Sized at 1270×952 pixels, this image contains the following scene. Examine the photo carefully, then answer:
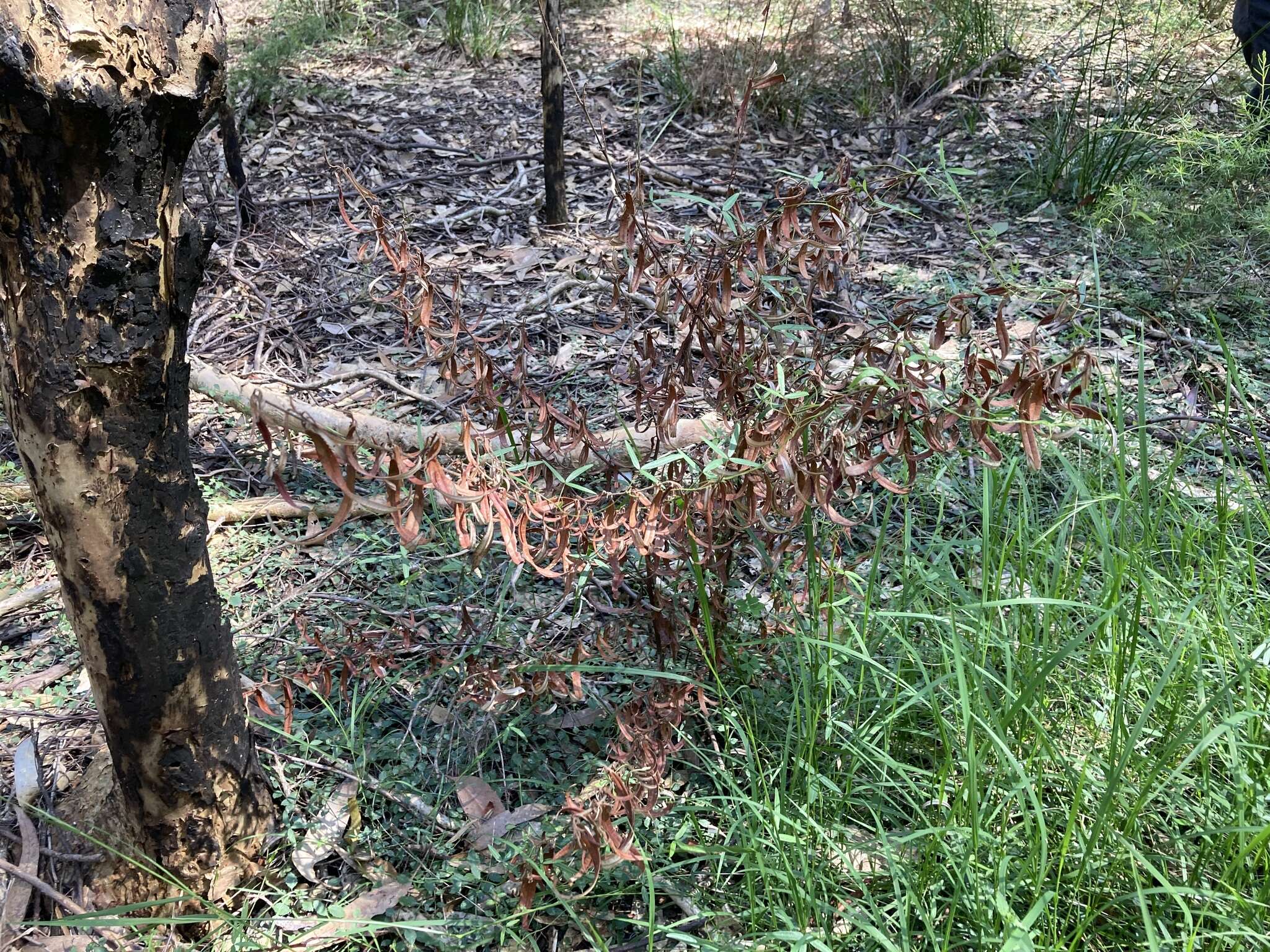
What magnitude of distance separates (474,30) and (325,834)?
5.68 m

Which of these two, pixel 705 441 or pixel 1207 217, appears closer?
pixel 705 441

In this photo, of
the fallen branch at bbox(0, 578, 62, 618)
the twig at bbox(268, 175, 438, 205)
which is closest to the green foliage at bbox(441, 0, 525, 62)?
the twig at bbox(268, 175, 438, 205)

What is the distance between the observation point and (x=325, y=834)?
6.82ft

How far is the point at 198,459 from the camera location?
3.29 metres

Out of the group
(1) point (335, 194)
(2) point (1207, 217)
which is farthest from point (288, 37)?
(2) point (1207, 217)

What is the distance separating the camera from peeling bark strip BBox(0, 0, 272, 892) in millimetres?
1354

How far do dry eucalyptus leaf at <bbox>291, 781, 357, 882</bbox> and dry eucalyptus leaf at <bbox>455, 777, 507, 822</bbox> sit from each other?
23 cm

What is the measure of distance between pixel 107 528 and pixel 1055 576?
176cm

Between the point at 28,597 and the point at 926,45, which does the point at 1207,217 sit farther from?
the point at 28,597

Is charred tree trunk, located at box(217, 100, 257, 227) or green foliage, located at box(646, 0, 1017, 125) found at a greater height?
green foliage, located at box(646, 0, 1017, 125)

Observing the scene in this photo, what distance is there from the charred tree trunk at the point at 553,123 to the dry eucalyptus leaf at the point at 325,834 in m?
2.90

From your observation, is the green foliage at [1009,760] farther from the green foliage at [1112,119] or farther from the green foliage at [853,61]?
the green foliage at [853,61]

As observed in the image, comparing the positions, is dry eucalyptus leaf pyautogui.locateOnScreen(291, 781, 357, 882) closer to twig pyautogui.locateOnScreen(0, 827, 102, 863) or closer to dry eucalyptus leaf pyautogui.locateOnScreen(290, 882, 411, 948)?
dry eucalyptus leaf pyautogui.locateOnScreen(290, 882, 411, 948)

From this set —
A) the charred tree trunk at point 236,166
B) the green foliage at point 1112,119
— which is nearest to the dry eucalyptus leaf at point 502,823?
the charred tree trunk at point 236,166
